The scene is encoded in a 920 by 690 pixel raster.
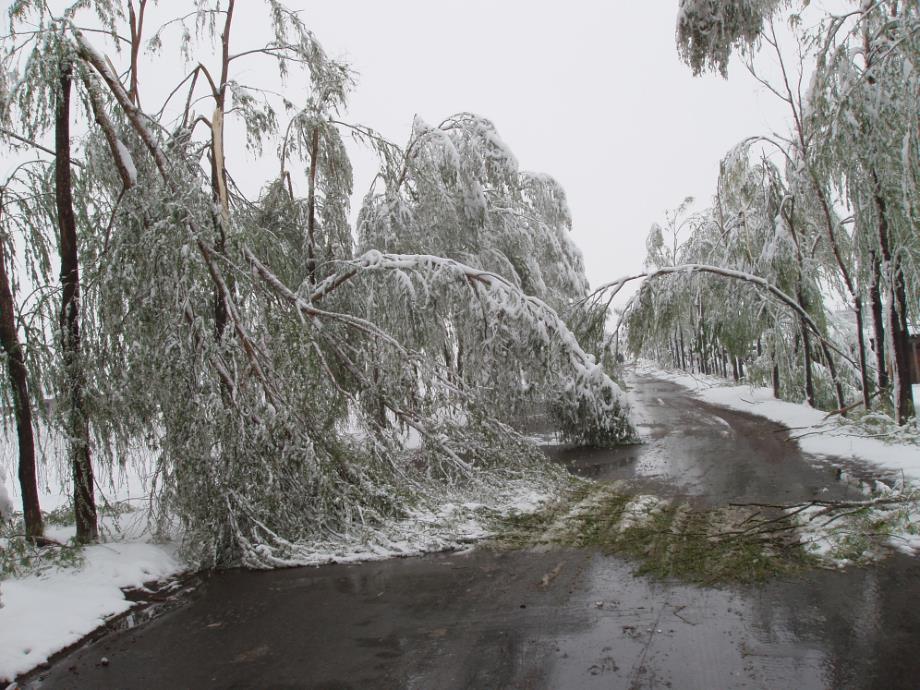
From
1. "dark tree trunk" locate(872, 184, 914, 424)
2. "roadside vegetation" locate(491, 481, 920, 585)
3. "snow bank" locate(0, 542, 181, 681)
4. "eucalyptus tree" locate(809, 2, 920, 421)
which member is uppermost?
"eucalyptus tree" locate(809, 2, 920, 421)

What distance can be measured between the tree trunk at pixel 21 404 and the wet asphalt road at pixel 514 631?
201 centimetres

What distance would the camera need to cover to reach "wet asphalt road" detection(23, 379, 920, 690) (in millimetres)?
3209

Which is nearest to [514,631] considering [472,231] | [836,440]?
[836,440]

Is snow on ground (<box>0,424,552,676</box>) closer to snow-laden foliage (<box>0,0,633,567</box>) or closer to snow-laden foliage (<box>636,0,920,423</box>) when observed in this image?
snow-laden foliage (<box>0,0,633,567</box>)

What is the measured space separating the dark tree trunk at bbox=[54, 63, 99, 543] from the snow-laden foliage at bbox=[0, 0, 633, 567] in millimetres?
113

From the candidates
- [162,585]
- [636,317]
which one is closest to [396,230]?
[636,317]

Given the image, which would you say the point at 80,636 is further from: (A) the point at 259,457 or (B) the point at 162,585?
(A) the point at 259,457

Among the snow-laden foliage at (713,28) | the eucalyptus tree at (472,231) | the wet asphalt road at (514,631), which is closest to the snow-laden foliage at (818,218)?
the snow-laden foliage at (713,28)

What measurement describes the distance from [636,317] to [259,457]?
831 cm

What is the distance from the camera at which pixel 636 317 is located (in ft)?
39.7

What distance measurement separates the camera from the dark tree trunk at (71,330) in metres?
5.84

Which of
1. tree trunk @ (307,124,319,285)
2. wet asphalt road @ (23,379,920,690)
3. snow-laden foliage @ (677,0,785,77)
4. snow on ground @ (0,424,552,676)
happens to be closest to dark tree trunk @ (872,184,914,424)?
snow-laden foliage @ (677,0,785,77)

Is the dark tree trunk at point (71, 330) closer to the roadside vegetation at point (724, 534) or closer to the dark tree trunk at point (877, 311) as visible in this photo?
the roadside vegetation at point (724, 534)

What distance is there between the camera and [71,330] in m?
6.07
